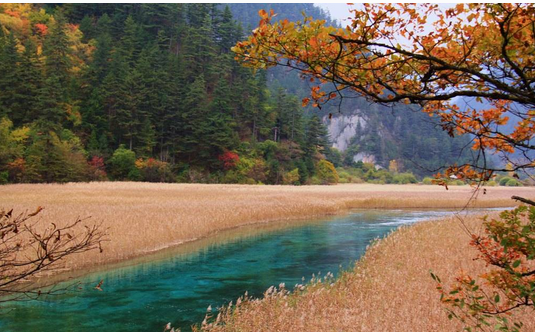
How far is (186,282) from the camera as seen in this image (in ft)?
40.5

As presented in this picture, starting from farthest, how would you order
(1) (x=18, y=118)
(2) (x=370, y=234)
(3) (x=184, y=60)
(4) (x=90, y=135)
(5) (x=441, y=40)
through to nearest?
(3) (x=184, y=60) → (4) (x=90, y=135) → (1) (x=18, y=118) → (2) (x=370, y=234) → (5) (x=441, y=40)

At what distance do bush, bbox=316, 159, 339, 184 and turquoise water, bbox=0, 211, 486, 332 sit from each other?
167ft

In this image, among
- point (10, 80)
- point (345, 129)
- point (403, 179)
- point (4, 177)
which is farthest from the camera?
point (345, 129)

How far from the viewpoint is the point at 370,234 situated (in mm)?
21250

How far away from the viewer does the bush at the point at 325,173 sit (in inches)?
2845

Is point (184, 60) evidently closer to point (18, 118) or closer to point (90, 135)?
point (90, 135)

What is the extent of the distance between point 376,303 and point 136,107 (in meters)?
52.9

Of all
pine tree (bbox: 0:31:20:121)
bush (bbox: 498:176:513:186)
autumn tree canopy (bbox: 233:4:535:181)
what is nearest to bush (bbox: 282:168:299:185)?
pine tree (bbox: 0:31:20:121)

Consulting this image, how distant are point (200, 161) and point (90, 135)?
14909 millimetres

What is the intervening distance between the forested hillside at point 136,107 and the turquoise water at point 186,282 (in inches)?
1305

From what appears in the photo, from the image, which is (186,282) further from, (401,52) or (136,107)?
(136,107)

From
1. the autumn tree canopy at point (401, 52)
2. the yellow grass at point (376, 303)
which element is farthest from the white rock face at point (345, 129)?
the autumn tree canopy at point (401, 52)

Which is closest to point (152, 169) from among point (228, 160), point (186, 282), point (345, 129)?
point (228, 160)

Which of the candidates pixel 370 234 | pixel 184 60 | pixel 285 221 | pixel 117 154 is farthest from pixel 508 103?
pixel 184 60
